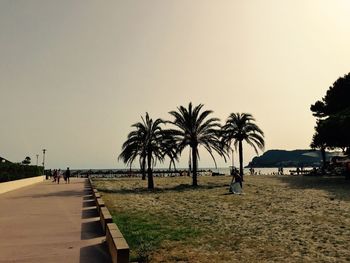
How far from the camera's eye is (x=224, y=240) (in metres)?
9.74

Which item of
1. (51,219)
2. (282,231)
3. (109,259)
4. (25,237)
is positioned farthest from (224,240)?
(51,219)

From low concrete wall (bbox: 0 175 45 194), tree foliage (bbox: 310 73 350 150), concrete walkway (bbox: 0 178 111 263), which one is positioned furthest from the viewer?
tree foliage (bbox: 310 73 350 150)

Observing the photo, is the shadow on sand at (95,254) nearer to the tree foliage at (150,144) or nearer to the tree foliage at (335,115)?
the tree foliage at (150,144)

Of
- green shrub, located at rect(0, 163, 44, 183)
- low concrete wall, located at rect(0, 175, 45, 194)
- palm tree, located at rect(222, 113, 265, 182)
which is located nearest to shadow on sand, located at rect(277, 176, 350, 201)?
palm tree, located at rect(222, 113, 265, 182)

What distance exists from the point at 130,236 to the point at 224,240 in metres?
2.45

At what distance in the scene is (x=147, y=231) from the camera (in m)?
10.9

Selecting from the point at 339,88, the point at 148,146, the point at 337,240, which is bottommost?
the point at 337,240

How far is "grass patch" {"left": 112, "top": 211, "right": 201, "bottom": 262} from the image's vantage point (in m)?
8.17

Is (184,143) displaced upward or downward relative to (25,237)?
upward

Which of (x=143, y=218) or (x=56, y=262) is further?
(x=143, y=218)

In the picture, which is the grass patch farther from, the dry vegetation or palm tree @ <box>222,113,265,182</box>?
palm tree @ <box>222,113,265,182</box>

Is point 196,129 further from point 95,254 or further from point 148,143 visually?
point 95,254

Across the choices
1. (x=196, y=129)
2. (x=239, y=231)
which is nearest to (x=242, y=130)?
(x=196, y=129)

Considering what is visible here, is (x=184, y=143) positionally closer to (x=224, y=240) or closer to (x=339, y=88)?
(x=224, y=240)
